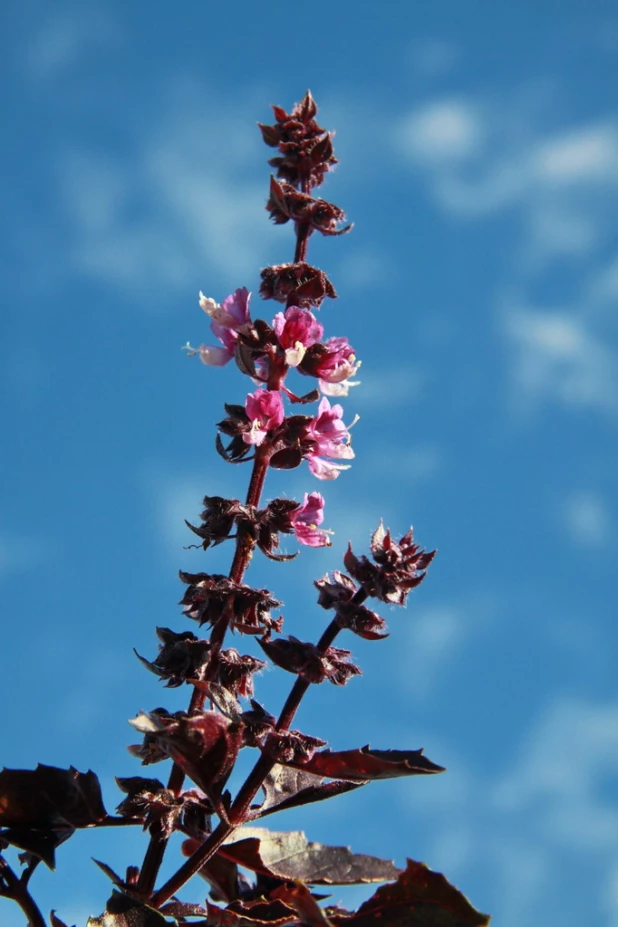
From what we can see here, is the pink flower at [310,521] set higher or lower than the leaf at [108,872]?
higher

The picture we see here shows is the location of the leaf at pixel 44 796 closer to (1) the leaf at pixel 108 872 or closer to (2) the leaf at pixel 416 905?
(1) the leaf at pixel 108 872

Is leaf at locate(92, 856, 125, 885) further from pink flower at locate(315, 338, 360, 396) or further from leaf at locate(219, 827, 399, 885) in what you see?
pink flower at locate(315, 338, 360, 396)

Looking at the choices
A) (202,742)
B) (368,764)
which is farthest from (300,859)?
(202,742)

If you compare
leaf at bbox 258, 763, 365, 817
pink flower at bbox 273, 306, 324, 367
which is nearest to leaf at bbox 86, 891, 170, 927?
leaf at bbox 258, 763, 365, 817

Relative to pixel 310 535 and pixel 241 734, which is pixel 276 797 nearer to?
pixel 241 734

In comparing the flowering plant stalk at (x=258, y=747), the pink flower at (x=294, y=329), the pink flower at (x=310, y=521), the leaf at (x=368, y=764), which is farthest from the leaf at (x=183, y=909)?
the pink flower at (x=294, y=329)

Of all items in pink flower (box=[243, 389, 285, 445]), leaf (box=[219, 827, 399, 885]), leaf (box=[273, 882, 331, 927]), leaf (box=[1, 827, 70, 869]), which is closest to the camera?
leaf (box=[273, 882, 331, 927])
